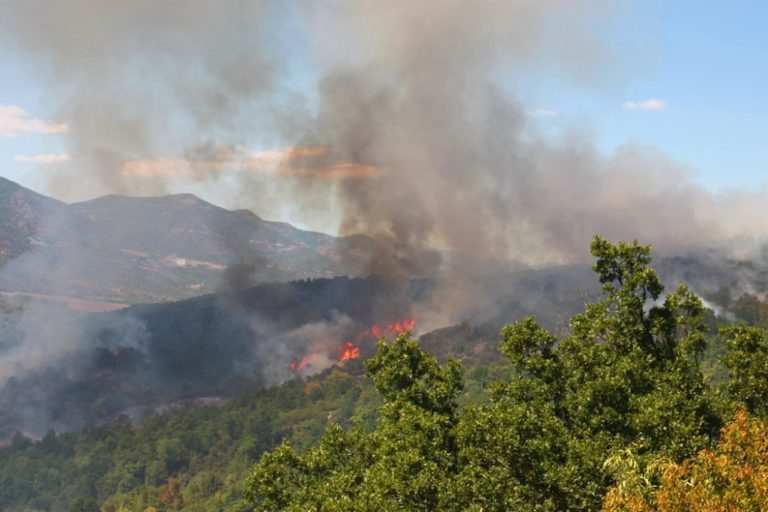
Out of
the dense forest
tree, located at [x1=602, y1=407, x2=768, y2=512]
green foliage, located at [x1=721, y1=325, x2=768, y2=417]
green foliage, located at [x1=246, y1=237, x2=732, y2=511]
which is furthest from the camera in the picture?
green foliage, located at [x1=721, y1=325, x2=768, y2=417]

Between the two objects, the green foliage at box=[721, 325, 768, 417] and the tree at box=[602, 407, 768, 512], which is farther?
the green foliage at box=[721, 325, 768, 417]

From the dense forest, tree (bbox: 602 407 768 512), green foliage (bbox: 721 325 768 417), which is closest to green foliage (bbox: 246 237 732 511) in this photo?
the dense forest

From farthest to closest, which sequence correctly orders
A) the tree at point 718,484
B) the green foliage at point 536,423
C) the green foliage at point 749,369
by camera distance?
the green foliage at point 749,369 → the green foliage at point 536,423 → the tree at point 718,484

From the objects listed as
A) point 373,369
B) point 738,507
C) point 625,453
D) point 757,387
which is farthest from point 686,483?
point 373,369

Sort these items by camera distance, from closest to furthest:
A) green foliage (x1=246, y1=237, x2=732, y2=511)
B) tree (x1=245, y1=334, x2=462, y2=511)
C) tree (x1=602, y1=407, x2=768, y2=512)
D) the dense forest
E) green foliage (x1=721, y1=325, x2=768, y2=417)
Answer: tree (x1=602, y1=407, x2=768, y2=512), the dense forest, green foliage (x1=246, y1=237, x2=732, y2=511), tree (x1=245, y1=334, x2=462, y2=511), green foliage (x1=721, y1=325, x2=768, y2=417)

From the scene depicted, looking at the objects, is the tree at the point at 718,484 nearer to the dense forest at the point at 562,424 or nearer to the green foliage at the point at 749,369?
the dense forest at the point at 562,424

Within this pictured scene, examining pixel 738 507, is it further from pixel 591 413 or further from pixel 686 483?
pixel 591 413

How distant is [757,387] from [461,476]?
63.0 ft

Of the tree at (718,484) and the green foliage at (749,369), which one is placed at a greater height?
the green foliage at (749,369)

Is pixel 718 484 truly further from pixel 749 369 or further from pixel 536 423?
pixel 749 369

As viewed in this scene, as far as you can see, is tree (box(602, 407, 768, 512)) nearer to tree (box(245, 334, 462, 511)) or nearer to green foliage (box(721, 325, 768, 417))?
green foliage (box(721, 325, 768, 417))

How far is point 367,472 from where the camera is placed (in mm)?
42750

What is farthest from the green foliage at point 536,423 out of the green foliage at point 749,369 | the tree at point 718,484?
the tree at point 718,484

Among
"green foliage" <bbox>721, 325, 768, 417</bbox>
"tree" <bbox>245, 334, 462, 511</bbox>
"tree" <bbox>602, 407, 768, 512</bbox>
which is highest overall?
"green foliage" <bbox>721, 325, 768, 417</bbox>
